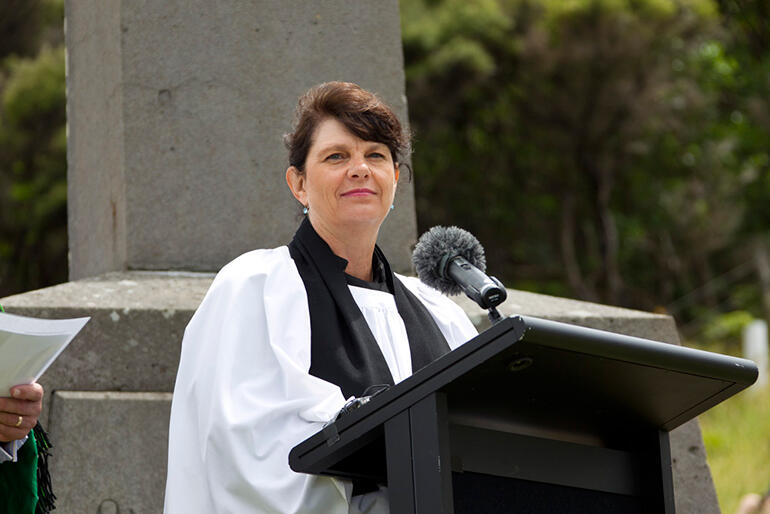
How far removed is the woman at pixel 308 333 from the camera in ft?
7.68

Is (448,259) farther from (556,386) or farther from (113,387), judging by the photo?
(113,387)

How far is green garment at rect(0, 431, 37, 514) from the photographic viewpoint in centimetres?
267

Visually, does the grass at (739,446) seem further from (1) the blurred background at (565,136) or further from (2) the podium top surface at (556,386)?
(2) the podium top surface at (556,386)

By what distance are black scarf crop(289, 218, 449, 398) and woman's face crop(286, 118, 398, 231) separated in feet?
0.27

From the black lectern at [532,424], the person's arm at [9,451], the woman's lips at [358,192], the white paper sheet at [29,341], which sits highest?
the woman's lips at [358,192]

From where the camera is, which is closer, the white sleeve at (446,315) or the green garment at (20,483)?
the green garment at (20,483)

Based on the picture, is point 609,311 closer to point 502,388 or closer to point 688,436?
point 688,436

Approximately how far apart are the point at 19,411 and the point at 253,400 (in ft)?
1.62

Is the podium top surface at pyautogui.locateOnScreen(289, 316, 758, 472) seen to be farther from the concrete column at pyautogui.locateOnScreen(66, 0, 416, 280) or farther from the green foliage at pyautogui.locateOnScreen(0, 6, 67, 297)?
the green foliage at pyautogui.locateOnScreen(0, 6, 67, 297)

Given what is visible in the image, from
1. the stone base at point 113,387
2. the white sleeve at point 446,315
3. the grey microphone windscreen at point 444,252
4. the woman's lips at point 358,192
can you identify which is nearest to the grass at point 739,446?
the white sleeve at point 446,315

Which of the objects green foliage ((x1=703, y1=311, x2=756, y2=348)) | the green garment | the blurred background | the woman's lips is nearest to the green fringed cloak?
the green garment

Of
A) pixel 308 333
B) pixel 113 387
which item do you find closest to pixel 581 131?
pixel 113 387

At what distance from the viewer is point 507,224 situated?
1870 centimetres

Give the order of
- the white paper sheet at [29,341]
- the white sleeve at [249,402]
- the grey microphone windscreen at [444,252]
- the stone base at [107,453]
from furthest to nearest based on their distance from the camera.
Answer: the stone base at [107,453], the grey microphone windscreen at [444,252], the white sleeve at [249,402], the white paper sheet at [29,341]
